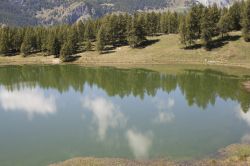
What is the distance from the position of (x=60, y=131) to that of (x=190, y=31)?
87329 mm

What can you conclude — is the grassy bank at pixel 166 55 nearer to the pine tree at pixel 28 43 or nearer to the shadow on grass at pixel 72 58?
the shadow on grass at pixel 72 58

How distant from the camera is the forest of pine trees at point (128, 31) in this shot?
5251 inches

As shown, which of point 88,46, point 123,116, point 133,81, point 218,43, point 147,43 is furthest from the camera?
point 88,46

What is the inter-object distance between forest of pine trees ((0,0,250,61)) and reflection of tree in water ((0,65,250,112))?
78.2 feet

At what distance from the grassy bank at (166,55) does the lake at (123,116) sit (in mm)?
15600

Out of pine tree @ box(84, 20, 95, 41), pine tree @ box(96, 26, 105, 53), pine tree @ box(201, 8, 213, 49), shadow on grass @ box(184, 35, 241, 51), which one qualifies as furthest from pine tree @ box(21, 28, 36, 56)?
pine tree @ box(201, 8, 213, 49)

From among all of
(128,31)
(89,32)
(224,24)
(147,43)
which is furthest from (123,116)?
(89,32)

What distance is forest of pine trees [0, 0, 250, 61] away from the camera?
133 m

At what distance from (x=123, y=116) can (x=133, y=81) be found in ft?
121

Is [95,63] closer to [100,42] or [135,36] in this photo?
[100,42]

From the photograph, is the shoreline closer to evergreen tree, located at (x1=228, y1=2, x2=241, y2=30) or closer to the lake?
the lake

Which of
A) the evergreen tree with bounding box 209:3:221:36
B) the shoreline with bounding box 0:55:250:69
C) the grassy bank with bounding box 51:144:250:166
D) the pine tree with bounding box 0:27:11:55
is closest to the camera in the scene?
the grassy bank with bounding box 51:144:250:166

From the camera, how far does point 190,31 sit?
436 ft

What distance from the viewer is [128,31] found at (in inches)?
5974
